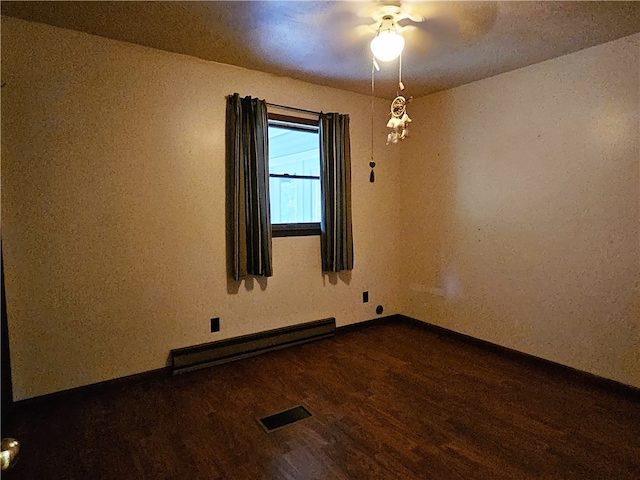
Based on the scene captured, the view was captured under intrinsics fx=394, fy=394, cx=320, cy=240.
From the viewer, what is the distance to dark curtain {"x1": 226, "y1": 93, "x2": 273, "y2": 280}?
3.25m

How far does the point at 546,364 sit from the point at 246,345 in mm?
2503

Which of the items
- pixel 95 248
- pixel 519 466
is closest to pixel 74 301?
pixel 95 248

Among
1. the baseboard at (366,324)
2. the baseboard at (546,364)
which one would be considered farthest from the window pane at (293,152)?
the baseboard at (546,364)

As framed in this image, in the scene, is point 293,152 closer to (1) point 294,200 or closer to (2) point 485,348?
(1) point 294,200

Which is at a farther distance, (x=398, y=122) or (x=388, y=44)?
(x=398, y=122)

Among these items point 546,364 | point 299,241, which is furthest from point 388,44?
point 546,364

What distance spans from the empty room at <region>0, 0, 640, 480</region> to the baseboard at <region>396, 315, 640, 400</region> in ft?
0.06

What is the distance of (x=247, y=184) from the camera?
131 inches

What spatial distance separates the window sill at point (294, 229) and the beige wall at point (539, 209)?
1.21 metres

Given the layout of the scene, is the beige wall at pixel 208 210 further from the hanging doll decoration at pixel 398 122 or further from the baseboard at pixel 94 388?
the hanging doll decoration at pixel 398 122

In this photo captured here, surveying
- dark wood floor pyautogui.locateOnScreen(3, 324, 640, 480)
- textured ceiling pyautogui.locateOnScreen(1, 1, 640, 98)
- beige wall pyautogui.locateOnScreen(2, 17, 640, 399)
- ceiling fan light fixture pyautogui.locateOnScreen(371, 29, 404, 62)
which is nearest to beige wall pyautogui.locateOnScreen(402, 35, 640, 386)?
beige wall pyautogui.locateOnScreen(2, 17, 640, 399)

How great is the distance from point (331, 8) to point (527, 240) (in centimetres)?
239

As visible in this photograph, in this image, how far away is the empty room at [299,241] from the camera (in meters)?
2.26

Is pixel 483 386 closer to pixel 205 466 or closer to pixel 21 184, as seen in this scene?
pixel 205 466
